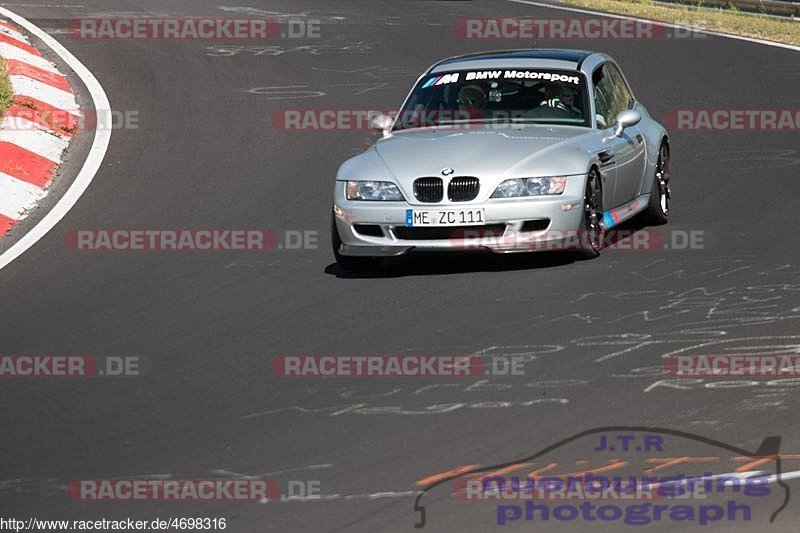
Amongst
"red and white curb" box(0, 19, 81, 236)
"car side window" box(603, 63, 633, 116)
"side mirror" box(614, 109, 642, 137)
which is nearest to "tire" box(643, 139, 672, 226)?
"car side window" box(603, 63, 633, 116)

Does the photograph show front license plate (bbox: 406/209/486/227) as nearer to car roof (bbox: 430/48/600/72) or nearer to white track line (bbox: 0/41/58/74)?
car roof (bbox: 430/48/600/72)

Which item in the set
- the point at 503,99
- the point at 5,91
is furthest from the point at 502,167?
the point at 5,91

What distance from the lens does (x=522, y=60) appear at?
11.5 metres

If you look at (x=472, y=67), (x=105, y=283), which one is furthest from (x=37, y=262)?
(x=472, y=67)

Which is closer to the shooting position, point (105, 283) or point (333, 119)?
point (105, 283)

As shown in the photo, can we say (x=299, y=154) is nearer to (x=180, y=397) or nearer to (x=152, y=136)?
(x=152, y=136)

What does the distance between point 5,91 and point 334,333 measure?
779 cm

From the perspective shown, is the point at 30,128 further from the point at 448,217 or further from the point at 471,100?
the point at 448,217

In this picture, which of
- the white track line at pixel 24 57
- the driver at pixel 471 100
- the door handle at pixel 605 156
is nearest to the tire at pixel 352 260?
the driver at pixel 471 100

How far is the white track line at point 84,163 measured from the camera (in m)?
11.4

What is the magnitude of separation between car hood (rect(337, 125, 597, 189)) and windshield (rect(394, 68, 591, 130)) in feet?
0.77

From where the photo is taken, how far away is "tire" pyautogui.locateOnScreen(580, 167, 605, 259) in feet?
33.3

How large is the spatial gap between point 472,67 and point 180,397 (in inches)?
195

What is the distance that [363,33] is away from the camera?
2291 centimetres
